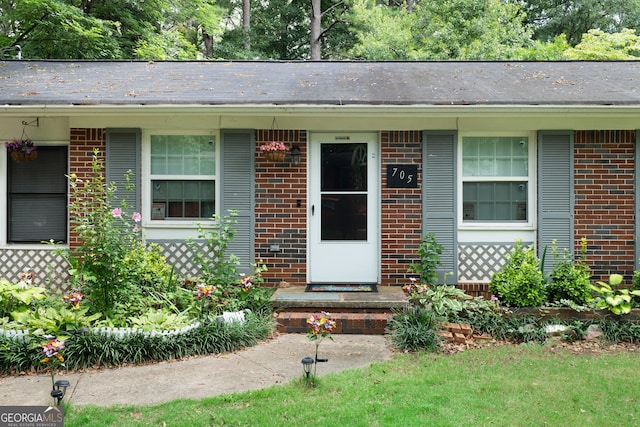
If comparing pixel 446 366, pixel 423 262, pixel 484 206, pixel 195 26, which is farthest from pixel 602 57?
pixel 195 26

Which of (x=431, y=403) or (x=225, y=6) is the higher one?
(x=225, y=6)

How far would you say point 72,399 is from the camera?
3711 mm

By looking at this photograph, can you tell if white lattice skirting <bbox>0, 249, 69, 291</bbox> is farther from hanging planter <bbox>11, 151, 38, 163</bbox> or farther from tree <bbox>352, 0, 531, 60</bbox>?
tree <bbox>352, 0, 531, 60</bbox>

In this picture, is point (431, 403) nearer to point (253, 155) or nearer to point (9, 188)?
point (253, 155)

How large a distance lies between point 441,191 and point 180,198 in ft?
11.2

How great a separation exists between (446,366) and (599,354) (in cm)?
164

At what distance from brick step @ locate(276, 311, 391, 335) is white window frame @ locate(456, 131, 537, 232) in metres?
1.89

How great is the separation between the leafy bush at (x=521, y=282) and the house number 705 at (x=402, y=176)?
1534 millimetres

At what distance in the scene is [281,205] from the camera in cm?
651

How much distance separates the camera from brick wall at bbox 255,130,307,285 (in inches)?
256

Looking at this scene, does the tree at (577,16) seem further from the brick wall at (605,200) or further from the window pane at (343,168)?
the window pane at (343,168)

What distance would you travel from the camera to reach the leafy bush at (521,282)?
561 cm

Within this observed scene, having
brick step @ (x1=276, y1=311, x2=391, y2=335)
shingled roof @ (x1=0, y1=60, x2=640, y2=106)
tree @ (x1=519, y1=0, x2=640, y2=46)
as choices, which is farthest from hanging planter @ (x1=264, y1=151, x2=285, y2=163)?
tree @ (x1=519, y1=0, x2=640, y2=46)

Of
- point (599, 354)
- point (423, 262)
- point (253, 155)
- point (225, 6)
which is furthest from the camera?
point (225, 6)
